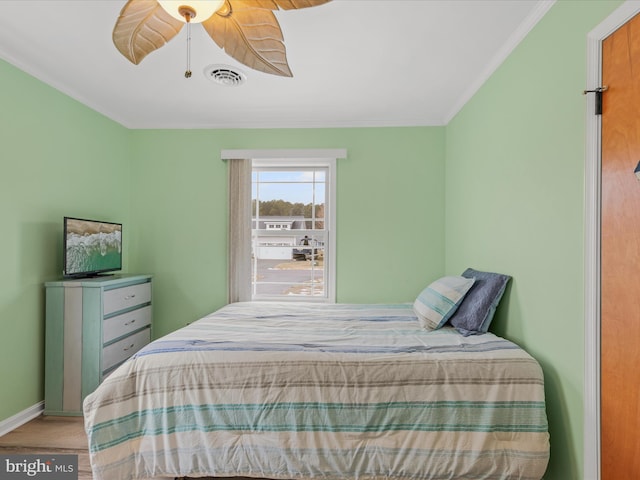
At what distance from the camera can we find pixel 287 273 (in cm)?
365

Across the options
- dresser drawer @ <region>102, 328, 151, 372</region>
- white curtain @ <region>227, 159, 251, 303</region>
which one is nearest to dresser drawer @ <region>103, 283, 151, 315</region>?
dresser drawer @ <region>102, 328, 151, 372</region>

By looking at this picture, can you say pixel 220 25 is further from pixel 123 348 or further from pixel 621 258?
pixel 123 348

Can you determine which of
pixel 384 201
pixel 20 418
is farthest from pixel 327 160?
pixel 20 418

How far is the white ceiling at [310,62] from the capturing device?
183 cm

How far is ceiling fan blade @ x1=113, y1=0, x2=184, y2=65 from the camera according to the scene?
4.26ft

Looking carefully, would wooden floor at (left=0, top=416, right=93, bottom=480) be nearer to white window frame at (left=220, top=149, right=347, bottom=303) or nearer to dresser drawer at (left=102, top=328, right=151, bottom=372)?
dresser drawer at (left=102, top=328, right=151, bottom=372)

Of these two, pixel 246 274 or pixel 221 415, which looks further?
pixel 246 274

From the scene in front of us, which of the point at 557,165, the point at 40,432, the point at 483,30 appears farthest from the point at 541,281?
the point at 40,432

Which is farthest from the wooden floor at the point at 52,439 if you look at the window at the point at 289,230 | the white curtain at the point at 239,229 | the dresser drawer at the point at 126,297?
the window at the point at 289,230

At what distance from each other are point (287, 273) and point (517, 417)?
2.47 m

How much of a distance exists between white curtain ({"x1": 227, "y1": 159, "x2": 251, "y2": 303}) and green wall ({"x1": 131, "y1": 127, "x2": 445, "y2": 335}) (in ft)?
0.39

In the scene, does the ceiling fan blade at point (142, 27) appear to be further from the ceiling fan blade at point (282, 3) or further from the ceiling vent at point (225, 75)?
the ceiling vent at point (225, 75)

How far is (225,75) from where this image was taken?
8.09ft

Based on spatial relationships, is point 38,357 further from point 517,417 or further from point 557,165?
point 557,165
